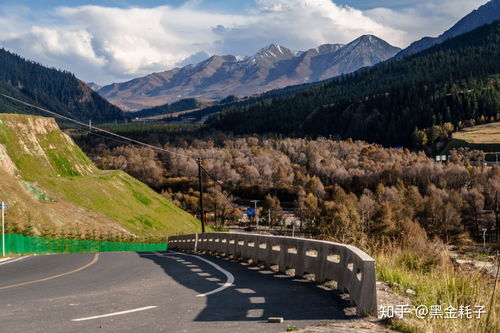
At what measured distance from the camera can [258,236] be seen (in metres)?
18.3

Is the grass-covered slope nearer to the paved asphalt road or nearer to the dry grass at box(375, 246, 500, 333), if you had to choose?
the paved asphalt road

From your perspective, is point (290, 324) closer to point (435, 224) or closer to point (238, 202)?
point (435, 224)

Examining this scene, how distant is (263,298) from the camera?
10930 mm

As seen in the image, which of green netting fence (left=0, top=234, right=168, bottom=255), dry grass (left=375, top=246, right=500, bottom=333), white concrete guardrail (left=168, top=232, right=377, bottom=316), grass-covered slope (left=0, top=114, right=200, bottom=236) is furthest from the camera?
grass-covered slope (left=0, top=114, right=200, bottom=236)

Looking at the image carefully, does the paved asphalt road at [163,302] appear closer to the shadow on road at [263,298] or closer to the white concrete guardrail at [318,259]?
the shadow on road at [263,298]

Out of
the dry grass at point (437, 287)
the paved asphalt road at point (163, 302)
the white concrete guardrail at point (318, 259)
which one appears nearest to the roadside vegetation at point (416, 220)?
the dry grass at point (437, 287)

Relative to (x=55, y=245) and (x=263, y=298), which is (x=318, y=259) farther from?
(x=55, y=245)

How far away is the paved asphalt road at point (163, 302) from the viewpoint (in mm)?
8562

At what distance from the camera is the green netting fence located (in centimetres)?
3441

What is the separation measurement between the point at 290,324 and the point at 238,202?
190m

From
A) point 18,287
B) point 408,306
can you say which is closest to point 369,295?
point 408,306

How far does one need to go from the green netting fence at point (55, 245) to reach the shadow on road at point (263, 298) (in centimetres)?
2210

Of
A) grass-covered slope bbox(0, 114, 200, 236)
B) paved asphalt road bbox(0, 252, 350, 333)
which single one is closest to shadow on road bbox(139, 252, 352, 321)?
paved asphalt road bbox(0, 252, 350, 333)

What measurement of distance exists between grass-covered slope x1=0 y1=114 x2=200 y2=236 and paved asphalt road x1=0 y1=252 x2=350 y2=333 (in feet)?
162
